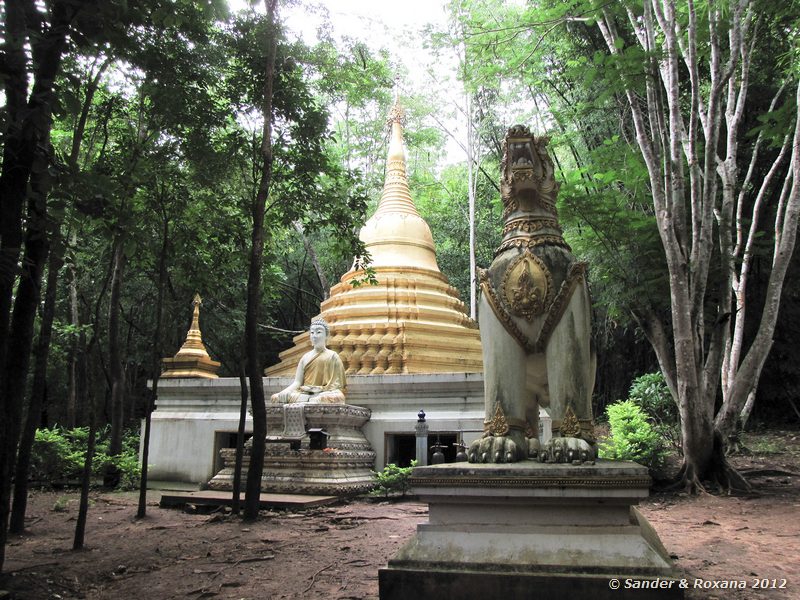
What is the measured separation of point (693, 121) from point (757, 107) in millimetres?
6390

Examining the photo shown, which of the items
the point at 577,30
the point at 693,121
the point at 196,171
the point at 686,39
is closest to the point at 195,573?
the point at 196,171

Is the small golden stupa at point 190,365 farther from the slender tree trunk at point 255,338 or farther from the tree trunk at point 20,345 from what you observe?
the tree trunk at point 20,345

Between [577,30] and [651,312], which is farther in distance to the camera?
[577,30]

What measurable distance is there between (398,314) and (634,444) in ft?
17.7

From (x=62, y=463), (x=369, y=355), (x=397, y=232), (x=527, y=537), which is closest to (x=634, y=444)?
(x=369, y=355)

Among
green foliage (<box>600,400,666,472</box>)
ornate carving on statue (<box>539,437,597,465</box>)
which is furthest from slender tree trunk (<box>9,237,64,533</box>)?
green foliage (<box>600,400,666,472</box>)

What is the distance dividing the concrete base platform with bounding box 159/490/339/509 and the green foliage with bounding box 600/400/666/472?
452 centimetres

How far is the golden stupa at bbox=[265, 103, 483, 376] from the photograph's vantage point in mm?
12383

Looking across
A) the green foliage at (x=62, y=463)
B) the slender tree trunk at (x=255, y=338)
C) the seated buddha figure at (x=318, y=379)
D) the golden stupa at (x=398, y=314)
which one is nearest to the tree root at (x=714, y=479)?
the golden stupa at (x=398, y=314)

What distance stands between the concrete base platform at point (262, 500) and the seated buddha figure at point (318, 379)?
1732 millimetres

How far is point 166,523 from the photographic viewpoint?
24.0 ft

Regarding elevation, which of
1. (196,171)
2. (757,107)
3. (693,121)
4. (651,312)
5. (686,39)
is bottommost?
(651,312)

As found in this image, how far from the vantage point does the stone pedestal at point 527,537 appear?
11.0ft

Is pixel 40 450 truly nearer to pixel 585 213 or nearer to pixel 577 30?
pixel 585 213
